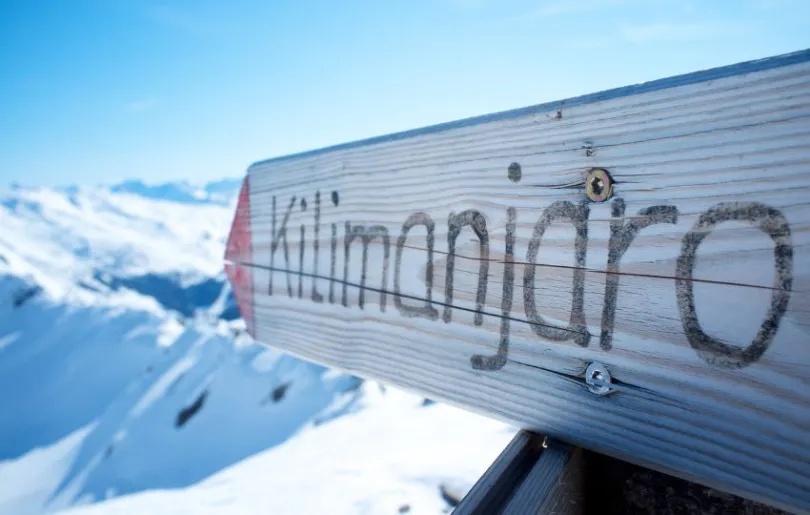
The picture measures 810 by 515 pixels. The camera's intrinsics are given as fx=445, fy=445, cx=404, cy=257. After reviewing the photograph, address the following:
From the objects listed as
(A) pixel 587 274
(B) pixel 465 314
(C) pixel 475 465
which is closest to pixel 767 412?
(A) pixel 587 274

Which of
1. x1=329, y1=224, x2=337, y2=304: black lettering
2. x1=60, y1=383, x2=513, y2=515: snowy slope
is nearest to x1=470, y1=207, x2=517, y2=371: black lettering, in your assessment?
x1=329, y1=224, x2=337, y2=304: black lettering

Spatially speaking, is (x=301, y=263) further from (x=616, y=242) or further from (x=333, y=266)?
(x=616, y=242)

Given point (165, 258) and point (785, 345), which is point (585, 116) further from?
point (165, 258)

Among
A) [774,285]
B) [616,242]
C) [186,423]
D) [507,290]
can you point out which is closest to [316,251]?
[507,290]

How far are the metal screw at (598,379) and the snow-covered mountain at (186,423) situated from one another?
1.51 metres

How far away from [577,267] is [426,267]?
0.19 meters

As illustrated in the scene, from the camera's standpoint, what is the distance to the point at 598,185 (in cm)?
39

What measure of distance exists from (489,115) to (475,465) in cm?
166

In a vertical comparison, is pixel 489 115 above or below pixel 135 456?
above

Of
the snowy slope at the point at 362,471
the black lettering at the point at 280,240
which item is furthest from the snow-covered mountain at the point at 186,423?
the black lettering at the point at 280,240

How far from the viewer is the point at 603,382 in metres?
0.39

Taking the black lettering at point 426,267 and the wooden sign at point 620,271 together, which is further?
the black lettering at point 426,267

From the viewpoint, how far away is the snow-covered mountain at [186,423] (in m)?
2.15

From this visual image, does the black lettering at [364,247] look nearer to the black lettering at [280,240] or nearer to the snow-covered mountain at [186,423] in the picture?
the black lettering at [280,240]
